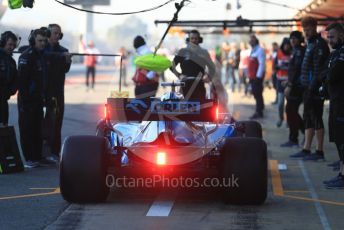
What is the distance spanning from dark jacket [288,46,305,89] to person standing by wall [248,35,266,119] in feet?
19.1

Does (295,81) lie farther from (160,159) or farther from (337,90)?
(160,159)

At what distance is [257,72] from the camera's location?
66.9 ft

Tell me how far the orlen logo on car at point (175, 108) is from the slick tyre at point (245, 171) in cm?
85

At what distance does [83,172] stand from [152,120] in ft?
3.77

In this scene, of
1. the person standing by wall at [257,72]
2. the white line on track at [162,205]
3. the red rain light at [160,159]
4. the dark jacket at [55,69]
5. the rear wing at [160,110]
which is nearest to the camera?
the white line on track at [162,205]

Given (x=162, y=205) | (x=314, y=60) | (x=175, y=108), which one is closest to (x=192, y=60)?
(x=314, y=60)

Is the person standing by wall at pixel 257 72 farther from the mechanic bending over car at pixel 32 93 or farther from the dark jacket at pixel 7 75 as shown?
the dark jacket at pixel 7 75

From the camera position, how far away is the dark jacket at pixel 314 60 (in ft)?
42.2

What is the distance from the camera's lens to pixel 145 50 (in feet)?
54.4

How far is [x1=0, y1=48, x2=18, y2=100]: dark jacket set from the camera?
1197 centimetres

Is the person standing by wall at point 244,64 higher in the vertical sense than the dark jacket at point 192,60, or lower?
lower

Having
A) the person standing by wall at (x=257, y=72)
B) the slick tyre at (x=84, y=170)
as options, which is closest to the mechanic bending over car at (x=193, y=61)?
the slick tyre at (x=84, y=170)

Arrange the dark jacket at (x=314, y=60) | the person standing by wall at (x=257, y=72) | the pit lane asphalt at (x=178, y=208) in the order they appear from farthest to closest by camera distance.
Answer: the person standing by wall at (x=257, y=72) → the dark jacket at (x=314, y=60) → the pit lane asphalt at (x=178, y=208)

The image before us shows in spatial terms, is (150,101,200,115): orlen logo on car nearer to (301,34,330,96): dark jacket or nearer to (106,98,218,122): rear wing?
(106,98,218,122): rear wing
